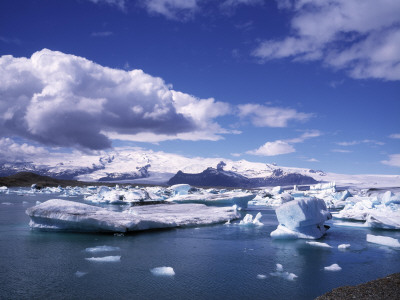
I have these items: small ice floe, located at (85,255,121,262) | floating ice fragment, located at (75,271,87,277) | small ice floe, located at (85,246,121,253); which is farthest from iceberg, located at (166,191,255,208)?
floating ice fragment, located at (75,271,87,277)

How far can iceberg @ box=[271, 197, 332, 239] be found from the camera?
396 inches

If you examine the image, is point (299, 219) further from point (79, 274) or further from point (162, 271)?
point (79, 274)

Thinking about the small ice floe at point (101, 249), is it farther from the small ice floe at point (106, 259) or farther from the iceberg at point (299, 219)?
the iceberg at point (299, 219)

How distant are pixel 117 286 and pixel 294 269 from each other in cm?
374

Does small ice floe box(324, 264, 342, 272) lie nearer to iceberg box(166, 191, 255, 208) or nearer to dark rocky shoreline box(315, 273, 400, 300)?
dark rocky shoreline box(315, 273, 400, 300)

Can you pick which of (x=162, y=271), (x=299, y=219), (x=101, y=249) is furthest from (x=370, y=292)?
(x=101, y=249)

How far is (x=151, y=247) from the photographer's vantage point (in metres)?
8.31

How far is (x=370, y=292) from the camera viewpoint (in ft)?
15.7

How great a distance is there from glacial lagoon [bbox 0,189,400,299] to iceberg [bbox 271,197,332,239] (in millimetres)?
352

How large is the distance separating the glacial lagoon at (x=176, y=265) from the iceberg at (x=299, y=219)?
352mm

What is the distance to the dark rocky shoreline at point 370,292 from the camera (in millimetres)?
4566

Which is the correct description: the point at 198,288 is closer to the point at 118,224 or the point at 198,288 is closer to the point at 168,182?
the point at 118,224

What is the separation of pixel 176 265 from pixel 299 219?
520cm

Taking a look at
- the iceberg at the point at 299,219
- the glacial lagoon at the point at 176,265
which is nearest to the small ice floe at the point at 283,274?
the glacial lagoon at the point at 176,265
